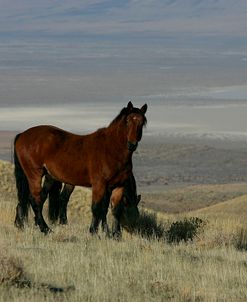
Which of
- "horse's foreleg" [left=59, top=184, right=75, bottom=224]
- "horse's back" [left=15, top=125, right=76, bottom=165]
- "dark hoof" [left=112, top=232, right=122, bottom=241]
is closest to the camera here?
"dark hoof" [left=112, top=232, right=122, bottom=241]

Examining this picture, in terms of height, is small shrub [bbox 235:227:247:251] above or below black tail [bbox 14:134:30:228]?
below

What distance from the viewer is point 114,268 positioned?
9.65 m

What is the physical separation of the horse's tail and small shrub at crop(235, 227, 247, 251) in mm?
2731

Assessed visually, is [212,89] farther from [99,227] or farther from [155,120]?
[99,227]

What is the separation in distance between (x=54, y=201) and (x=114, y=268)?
4908mm

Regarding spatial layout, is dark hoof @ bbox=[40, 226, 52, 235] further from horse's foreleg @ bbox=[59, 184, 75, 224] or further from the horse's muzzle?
the horse's muzzle

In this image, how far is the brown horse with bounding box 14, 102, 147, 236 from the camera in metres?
12.4

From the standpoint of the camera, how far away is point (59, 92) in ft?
206

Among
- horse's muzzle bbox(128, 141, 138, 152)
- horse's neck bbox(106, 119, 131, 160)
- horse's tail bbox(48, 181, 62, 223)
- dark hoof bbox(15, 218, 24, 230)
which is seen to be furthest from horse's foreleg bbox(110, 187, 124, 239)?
horse's tail bbox(48, 181, 62, 223)

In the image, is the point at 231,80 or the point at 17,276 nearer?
the point at 17,276

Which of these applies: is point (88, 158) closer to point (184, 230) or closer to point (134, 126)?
point (134, 126)

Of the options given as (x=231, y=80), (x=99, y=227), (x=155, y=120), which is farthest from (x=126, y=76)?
(x=99, y=227)

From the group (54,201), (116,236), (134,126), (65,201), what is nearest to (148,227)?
(65,201)

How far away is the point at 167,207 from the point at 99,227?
14.9 meters
